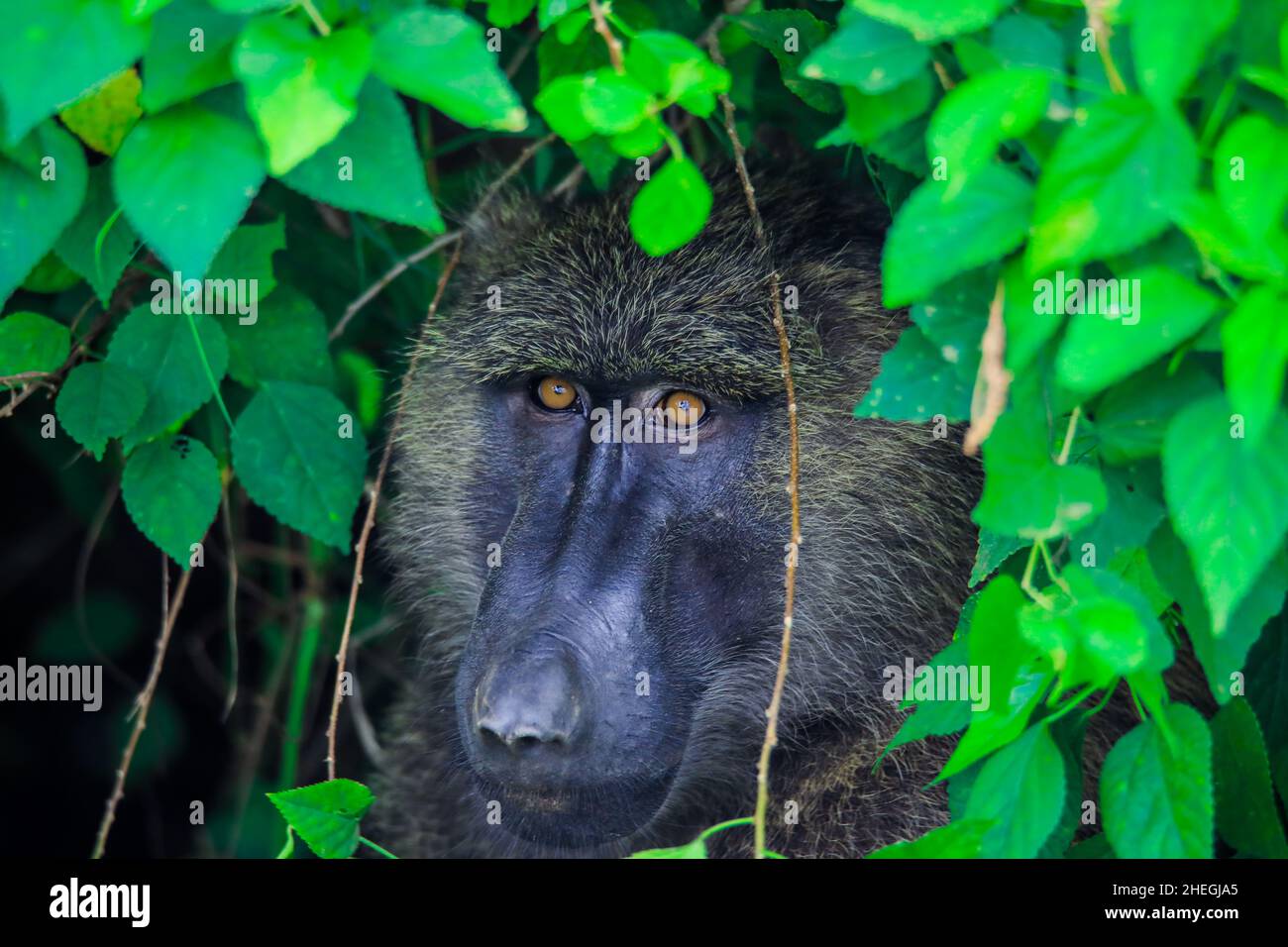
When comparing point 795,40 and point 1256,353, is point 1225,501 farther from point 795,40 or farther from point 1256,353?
point 795,40

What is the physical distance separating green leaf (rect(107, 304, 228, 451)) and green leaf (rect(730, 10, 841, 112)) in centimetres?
117

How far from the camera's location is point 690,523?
2.70 m

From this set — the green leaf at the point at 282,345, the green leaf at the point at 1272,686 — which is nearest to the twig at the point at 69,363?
the green leaf at the point at 282,345

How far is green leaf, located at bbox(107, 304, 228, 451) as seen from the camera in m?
2.73

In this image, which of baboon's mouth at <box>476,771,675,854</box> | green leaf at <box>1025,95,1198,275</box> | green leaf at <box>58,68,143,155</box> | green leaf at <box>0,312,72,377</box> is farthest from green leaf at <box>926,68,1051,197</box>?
green leaf at <box>0,312,72,377</box>

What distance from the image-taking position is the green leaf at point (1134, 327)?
67.7 inches

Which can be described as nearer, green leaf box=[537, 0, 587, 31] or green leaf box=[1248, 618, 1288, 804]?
green leaf box=[537, 0, 587, 31]

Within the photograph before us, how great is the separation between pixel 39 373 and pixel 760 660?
1523 mm

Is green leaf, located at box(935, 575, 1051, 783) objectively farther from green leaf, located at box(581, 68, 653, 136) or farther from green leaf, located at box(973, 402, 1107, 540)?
green leaf, located at box(581, 68, 653, 136)

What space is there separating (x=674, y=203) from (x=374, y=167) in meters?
0.44

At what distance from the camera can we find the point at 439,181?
3908 millimetres

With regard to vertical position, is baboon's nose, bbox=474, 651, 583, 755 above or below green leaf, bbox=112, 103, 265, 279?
below

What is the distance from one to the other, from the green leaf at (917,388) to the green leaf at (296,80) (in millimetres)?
857

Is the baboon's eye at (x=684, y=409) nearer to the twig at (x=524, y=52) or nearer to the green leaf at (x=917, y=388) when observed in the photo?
the green leaf at (x=917, y=388)
